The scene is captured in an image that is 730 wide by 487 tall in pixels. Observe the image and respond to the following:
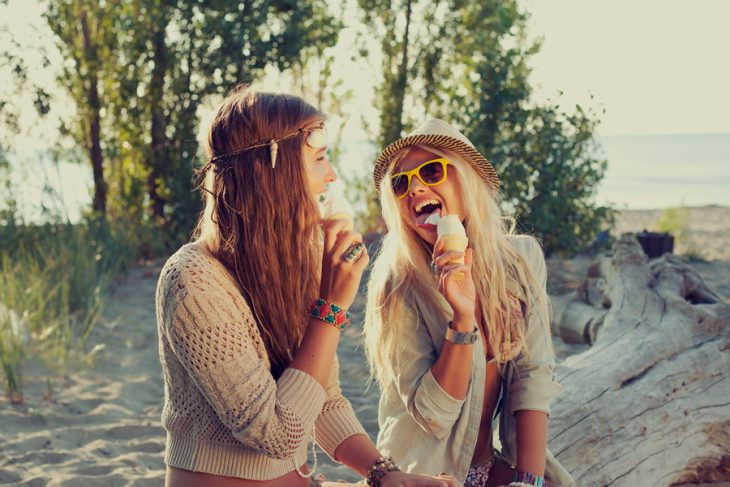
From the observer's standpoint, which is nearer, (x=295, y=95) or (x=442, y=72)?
(x=295, y=95)

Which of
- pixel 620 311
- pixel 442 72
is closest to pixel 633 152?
pixel 442 72

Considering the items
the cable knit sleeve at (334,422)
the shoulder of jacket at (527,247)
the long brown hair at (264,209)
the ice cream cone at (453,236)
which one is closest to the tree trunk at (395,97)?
the shoulder of jacket at (527,247)

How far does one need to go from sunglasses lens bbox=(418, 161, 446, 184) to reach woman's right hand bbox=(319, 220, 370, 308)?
542mm

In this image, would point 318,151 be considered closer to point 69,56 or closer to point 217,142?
point 217,142

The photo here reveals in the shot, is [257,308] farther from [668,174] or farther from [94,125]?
[668,174]

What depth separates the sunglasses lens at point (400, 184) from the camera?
2.68 meters

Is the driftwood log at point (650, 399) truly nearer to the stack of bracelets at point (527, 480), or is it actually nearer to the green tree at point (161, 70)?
the stack of bracelets at point (527, 480)

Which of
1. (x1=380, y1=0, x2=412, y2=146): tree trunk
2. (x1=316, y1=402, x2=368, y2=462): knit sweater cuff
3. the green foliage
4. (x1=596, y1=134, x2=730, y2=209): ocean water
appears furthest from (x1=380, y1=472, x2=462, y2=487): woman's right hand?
(x1=596, y1=134, x2=730, y2=209): ocean water

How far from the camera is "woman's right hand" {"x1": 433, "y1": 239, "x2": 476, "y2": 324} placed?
239 cm

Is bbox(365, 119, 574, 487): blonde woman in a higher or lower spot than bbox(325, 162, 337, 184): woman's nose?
lower

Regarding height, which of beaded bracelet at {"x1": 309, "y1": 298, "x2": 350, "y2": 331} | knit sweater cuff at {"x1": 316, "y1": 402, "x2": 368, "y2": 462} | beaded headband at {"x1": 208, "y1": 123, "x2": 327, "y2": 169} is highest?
beaded headband at {"x1": 208, "y1": 123, "x2": 327, "y2": 169}

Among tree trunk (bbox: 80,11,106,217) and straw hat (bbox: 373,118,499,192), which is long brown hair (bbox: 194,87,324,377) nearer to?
straw hat (bbox: 373,118,499,192)

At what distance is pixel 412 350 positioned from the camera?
2607mm

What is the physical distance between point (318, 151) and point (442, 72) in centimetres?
698
